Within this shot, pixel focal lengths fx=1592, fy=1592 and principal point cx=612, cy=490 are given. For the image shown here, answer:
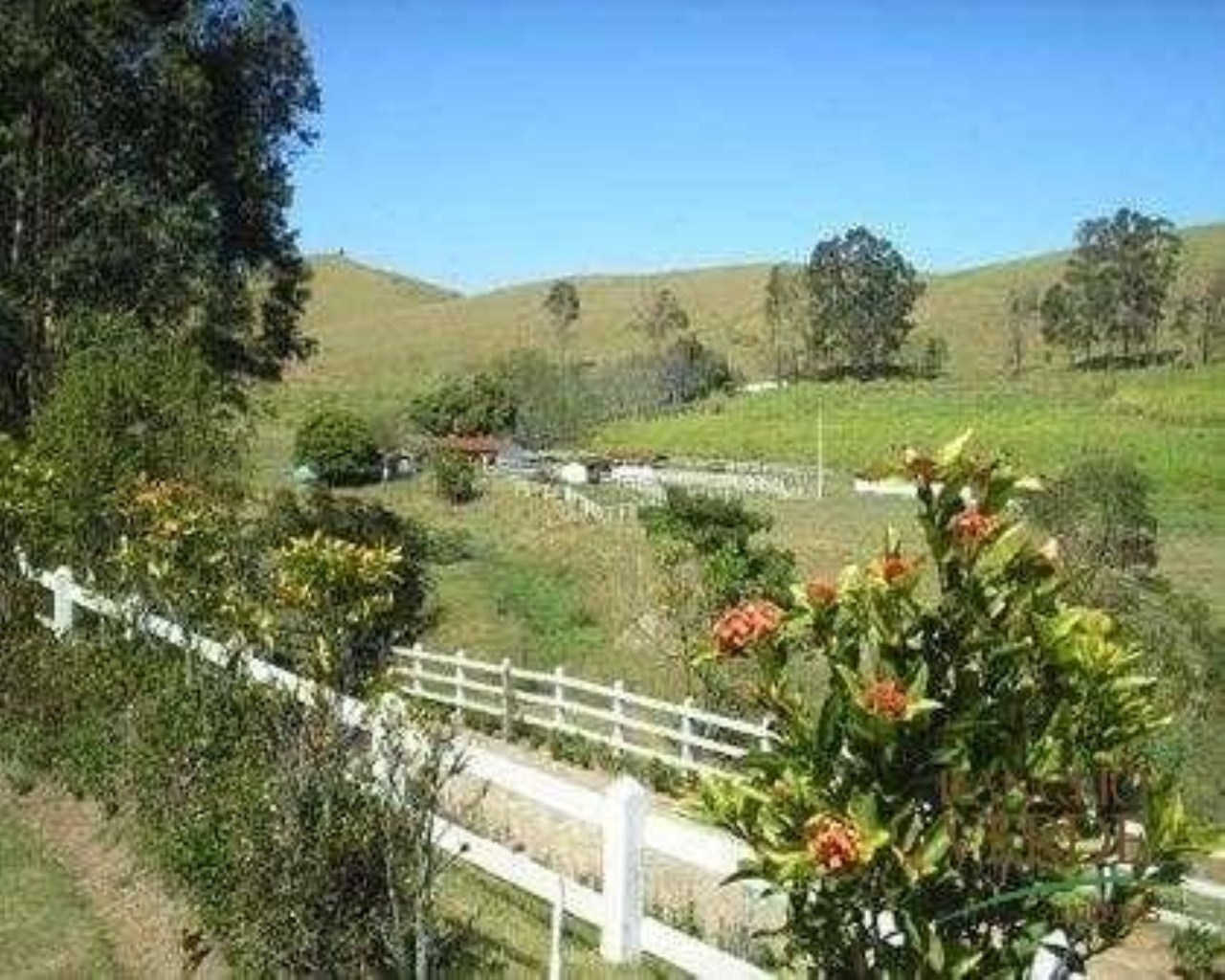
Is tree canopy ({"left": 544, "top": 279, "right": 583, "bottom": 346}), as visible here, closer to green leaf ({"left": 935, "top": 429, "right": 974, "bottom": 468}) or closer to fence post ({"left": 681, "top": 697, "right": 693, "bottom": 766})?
fence post ({"left": 681, "top": 697, "right": 693, "bottom": 766})

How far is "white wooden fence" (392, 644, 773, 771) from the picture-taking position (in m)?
19.6

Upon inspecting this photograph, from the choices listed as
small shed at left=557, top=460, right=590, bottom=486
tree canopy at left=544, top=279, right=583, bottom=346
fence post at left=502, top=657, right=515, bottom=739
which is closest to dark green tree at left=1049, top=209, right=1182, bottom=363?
tree canopy at left=544, top=279, right=583, bottom=346

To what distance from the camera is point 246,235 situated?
3031 cm

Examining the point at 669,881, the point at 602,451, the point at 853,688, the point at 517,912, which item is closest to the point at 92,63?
the point at 669,881

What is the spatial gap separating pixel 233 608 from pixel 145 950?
3607 millimetres

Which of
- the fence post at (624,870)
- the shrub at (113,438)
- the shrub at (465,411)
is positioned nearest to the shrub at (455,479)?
the shrub at (113,438)

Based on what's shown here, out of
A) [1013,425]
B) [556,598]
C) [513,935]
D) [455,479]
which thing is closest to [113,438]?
[513,935]

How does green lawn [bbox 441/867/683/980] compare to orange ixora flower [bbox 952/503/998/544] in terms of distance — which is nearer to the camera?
orange ixora flower [bbox 952/503/998/544]

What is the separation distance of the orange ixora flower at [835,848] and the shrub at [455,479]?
5143 centimetres

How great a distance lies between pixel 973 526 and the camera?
13.5 feet

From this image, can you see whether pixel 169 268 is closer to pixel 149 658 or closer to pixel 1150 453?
pixel 149 658

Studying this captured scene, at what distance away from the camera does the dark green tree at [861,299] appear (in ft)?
451

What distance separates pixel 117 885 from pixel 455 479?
143 ft

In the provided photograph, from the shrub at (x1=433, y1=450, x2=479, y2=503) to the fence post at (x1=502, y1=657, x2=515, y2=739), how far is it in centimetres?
3207
